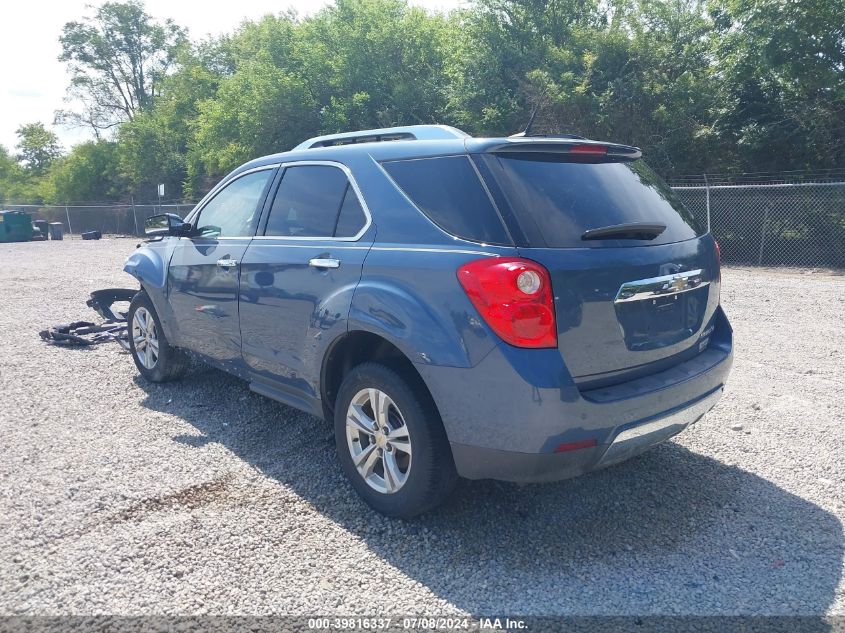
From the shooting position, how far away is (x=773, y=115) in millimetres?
15227

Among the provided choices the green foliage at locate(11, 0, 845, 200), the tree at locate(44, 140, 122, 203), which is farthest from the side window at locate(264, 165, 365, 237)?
the tree at locate(44, 140, 122, 203)

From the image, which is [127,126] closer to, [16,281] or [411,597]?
[16,281]

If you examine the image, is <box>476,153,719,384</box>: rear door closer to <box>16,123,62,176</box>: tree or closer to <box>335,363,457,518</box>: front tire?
<box>335,363,457,518</box>: front tire

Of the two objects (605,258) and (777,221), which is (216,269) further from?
(777,221)

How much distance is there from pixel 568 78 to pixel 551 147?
15.2 m

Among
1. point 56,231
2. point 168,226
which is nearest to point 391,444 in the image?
point 168,226

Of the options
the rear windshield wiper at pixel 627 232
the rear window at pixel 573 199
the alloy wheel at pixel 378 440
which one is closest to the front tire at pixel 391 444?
the alloy wheel at pixel 378 440

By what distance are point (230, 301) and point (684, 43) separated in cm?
1627

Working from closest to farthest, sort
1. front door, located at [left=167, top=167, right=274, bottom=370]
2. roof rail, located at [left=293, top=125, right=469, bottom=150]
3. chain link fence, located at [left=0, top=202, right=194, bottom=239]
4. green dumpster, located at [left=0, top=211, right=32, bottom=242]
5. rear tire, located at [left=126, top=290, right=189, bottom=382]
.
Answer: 1. roof rail, located at [left=293, top=125, right=469, bottom=150]
2. front door, located at [left=167, top=167, right=274, bottom=370]
3. rear tire, located at [left=126, top=290, right=189, bottom=382]
4. green dumpster, located at [left=0, top=211, right=32, bottom=242]
5. chain link fence, located at [left=0, top=202, right=194, bottom=239]

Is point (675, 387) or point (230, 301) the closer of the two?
point (675, 387)

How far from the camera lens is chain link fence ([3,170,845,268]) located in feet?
43.1

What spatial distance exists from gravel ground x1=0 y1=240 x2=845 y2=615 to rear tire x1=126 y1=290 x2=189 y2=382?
0.35m

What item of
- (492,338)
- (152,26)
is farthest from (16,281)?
(152,26)

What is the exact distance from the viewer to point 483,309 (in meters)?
2.82
